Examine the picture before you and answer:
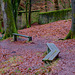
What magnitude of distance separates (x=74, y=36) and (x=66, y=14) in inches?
451

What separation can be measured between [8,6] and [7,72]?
853 centimetres

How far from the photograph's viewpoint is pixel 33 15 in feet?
83.7

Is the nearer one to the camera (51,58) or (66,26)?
(51,58)

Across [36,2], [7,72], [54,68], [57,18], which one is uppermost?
[36,2]

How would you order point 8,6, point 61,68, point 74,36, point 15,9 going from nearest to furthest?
point 61,68, point 74,36, point 8,6, point 15,9

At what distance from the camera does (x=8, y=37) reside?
1218 cm

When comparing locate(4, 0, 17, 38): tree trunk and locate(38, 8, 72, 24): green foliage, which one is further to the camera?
locate(38, 8, 72, 24): green foliage

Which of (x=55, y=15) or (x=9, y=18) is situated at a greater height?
(x=55, y=15)

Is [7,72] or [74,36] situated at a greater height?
[74,36]

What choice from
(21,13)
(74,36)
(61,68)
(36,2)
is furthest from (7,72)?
(36,2)

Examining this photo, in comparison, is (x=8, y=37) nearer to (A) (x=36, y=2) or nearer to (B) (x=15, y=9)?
(B) (x=15, y=9)

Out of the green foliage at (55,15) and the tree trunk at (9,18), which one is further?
the green foliage at (55,15)

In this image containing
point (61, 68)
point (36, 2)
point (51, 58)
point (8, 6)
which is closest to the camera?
point (61, 68)

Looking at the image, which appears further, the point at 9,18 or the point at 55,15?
the point at 55,15
